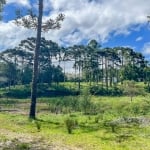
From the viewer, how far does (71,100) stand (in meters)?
46.3

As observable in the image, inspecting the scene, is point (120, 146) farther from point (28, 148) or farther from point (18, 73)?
point (18, 73)

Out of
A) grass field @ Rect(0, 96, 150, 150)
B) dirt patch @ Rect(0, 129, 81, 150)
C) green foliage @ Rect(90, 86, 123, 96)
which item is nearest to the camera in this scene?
dirt patch @ Rect(0, 129, 81, 150)

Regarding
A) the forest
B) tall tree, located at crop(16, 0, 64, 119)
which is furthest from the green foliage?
tall tree, located at crop(16, 0, 64, 119)

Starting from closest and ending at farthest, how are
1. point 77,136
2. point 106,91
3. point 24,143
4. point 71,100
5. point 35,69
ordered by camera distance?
point 24,143 < point 77,136 < point 35,69 < point 71,100 < point 106,91

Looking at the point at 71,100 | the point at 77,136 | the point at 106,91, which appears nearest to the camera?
the point at 77,136

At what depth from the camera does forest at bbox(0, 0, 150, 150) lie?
14.8 metres

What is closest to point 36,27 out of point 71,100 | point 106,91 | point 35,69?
point 35,69

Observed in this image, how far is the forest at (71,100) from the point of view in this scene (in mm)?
14766

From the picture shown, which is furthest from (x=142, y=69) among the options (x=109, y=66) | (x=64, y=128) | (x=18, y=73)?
(x=64, y=128)

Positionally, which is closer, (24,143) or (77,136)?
(24,143)

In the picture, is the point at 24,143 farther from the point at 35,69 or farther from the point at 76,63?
the point at 76,63

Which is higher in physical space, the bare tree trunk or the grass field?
the bare tree trunk

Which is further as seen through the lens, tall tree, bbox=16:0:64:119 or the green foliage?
the green foliage

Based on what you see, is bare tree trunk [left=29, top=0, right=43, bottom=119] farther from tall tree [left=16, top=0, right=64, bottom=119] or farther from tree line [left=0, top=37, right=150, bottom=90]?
tree line [left=0, top=37, right=150, bottom=90]
